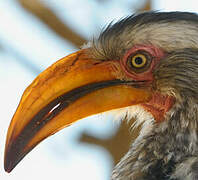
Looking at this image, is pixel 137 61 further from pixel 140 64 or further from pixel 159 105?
pixel 159 105

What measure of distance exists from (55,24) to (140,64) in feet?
9.91

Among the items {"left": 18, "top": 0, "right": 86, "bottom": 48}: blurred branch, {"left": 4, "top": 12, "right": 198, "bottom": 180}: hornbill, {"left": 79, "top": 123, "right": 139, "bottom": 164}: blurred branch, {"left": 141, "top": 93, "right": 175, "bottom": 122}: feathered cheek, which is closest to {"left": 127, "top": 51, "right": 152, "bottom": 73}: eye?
{"left": 4, "top": 12, "right": 198, "bottom": 180}: hornbill

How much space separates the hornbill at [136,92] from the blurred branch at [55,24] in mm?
2745

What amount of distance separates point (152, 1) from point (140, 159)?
10.7 feet

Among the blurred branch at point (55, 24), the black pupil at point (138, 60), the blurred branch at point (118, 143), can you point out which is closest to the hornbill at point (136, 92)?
the black pupil at point (138, 60)

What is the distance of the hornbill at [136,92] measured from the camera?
404 centimetres

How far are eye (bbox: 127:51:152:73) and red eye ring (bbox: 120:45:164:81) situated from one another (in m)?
0.01

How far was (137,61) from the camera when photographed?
438cm

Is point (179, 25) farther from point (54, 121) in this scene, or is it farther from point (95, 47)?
point (54, 121)

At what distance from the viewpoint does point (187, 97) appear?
13.5 feet

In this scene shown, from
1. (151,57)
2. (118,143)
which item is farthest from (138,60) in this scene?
(118,143)

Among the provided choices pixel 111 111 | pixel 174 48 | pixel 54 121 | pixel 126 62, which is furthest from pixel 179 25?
pixel 54 121

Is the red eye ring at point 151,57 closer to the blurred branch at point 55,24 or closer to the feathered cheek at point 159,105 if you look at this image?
the feathered cheek at point 159,105

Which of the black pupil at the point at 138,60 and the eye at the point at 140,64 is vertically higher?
the black pupil at the point at 138,60
